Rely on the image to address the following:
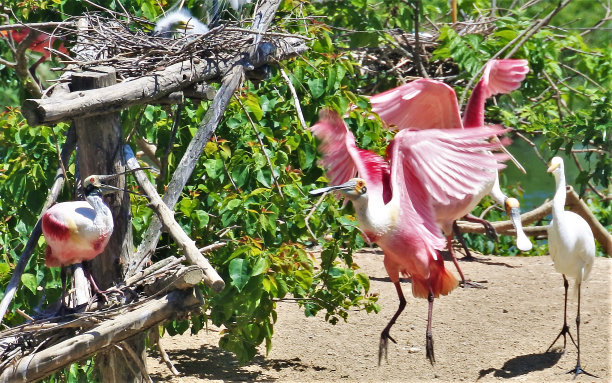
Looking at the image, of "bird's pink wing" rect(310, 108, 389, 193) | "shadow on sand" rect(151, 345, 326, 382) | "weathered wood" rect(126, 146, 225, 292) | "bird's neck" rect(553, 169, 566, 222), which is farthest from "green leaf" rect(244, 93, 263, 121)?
"bird's neck" rect(553, 169, 566, 222)

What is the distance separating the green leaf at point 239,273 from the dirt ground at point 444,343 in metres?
1.31

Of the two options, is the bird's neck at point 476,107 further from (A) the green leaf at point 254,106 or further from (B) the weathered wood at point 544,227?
(B) the weathered wood at point 544,227

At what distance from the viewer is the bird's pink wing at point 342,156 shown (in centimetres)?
509

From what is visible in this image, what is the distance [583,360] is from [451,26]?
12.0 ft

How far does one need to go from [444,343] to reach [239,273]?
2024mm

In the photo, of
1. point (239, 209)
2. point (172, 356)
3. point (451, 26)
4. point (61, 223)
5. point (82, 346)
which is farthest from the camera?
point (451, 26)

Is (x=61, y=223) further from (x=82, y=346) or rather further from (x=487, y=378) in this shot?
(x=487, y=378)

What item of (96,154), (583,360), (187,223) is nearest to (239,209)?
(187,223)

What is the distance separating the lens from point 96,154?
12.0ft

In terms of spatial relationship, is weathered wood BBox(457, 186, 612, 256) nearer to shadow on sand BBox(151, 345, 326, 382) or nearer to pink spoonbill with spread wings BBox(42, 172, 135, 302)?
shadow on sand BBox(151, 345, 326, 382)

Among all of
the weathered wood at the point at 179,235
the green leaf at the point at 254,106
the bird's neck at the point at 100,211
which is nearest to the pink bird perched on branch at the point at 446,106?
the green leaf at the point at 254,106

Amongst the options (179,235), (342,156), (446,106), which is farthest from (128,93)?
(446,106)

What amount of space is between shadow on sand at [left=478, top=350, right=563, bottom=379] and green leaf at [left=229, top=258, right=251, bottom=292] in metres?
1.81

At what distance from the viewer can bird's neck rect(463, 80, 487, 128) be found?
5.96m
